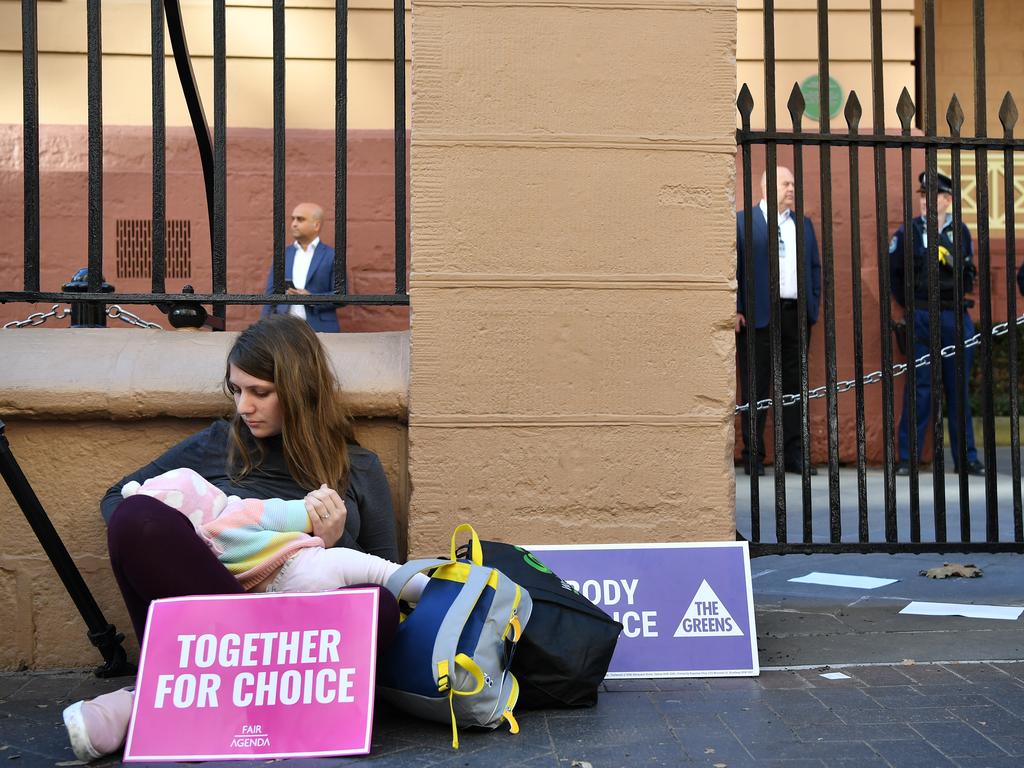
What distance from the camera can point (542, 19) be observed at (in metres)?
4.03

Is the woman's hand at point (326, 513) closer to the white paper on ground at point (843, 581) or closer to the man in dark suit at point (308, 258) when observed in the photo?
the white paper on ground at point (843, 581)

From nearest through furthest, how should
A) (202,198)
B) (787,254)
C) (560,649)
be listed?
(560,649) < (787,254) < (202,198)

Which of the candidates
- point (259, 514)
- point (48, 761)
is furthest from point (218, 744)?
point (259, 514)

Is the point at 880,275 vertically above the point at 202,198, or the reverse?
the point at 202,198

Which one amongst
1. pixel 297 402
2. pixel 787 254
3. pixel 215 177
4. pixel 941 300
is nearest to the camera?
pixel 297 402

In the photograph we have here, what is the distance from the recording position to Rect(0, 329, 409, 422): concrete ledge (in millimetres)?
3844

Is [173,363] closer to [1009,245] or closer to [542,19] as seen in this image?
[542,19]

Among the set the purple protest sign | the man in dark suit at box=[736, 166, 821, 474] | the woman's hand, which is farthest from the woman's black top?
the man in dark suit at box=[736, 166, 821, 474]

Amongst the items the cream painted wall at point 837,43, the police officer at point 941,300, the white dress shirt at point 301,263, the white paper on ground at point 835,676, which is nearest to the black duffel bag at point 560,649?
the white paper on ground at point 835,676

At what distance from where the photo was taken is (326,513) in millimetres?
3402

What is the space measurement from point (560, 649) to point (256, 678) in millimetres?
824

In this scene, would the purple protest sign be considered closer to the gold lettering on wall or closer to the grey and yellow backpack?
the grey and yellow backpack

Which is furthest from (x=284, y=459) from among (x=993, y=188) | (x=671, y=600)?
(x=993, y=188)

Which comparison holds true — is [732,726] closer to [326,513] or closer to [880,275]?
[326,513]
